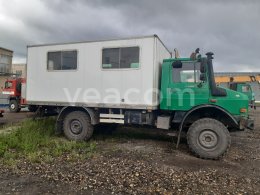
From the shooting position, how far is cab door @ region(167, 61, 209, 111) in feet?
23.8

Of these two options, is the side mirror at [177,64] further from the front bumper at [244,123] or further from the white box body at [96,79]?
the front bumper at [244,123]

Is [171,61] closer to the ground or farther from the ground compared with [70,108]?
farther from the ground

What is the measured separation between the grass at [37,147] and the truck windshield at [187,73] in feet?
11.2

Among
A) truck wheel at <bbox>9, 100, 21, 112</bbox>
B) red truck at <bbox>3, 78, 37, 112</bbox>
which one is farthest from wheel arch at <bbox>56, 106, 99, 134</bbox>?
truck wheel at <bbox>9, 100, 21, 112</bbox>

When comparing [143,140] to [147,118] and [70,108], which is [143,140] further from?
[70,108]

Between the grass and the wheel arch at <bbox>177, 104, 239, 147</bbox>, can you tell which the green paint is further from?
the grass

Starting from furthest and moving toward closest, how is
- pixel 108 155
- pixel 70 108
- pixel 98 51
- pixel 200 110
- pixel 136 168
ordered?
pixel 70 108
pixel 98 51
pixel 200 110
pixel 108 155
pixel 136 168

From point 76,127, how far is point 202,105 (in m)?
4.34

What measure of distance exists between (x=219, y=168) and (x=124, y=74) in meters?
3.89

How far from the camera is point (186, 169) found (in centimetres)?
589

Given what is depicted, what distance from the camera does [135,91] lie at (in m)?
7.73

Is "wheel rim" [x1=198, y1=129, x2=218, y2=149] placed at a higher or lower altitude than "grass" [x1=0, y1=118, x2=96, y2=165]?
higher

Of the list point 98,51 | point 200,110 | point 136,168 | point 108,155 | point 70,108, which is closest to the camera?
point 136,168

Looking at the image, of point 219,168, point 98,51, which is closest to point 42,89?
A: point 98,51
